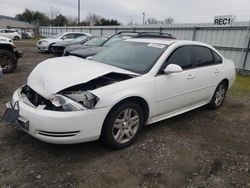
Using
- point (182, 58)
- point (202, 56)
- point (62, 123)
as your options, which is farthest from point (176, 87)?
point (62, 123)

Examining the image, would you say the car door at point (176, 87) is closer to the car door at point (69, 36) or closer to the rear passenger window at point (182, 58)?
the rear passenger window at point (182, 58)

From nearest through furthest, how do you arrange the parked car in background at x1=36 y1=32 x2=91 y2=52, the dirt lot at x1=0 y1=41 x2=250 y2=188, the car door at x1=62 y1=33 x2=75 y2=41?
the dirt lot at x1=0 y1=41 x2=250 y2=188
the parked car in background at x1=36 y1=32 x2=91 y2=52
the car door at x1=62 y1=33 x2=75 y2=41

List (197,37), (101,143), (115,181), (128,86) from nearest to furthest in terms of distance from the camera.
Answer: (115,181) < (128,86) < (101,143) < (197,37)

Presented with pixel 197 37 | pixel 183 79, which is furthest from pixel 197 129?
pixel 197 37

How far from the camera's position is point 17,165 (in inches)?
109

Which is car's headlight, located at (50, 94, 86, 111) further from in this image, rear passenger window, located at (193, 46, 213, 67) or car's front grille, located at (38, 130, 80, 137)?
rear passenger window, located at (193, 46, 213, 67)

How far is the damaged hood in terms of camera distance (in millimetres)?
2885

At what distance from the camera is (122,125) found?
3.16 metres

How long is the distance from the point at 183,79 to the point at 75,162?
2.17 metres

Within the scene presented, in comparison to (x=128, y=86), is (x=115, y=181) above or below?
below

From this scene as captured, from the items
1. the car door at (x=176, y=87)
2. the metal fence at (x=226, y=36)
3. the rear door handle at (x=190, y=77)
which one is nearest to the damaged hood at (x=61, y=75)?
the car door at (x=176, y=87)

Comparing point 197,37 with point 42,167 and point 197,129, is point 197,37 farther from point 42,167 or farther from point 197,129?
point 42,167

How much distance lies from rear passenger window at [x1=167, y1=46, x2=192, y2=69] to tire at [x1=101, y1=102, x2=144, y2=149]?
41.7 inches

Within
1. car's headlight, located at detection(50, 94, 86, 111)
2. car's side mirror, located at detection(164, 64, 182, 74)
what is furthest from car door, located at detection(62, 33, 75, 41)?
car's headlight, located at detection(50, 94, 86, 111)
